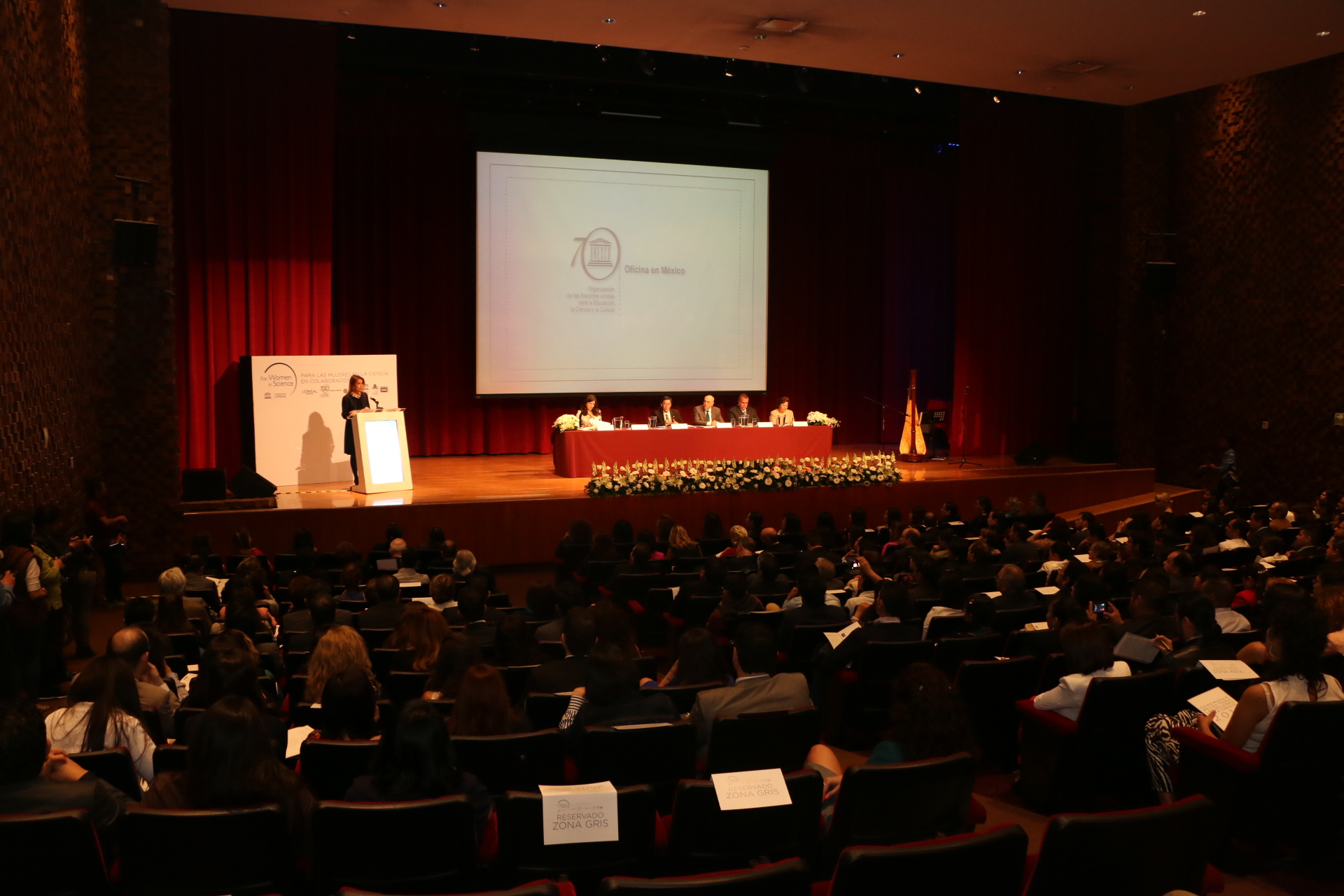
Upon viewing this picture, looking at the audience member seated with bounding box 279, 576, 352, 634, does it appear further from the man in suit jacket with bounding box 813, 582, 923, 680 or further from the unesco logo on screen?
the unesco logo on screen

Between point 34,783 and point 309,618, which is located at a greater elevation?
point 34,783

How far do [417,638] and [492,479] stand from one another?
7276 mm

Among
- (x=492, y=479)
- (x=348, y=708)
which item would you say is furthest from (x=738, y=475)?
(x=348, y=708)

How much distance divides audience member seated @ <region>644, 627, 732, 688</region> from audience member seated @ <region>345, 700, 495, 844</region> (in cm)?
127

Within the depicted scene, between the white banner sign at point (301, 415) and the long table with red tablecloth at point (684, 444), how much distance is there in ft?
6.97

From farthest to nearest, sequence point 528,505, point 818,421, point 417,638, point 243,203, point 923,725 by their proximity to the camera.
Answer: point 818,421
point 243,203
point 528,505
point 417,638
point 923,725

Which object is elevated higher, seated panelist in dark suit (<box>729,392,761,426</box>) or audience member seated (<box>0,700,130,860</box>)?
seated panelist in dark suit (<box>729,392,761,426</box>)

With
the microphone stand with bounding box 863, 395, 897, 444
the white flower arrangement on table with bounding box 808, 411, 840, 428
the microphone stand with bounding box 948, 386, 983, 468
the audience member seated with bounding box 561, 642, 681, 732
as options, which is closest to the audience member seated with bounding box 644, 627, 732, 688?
the audience member seated with bounding box 561, 642, 681, 732

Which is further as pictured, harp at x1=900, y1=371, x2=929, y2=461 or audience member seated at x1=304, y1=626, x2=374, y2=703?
harp at x1=900, y1=371, x2=929, y2=461

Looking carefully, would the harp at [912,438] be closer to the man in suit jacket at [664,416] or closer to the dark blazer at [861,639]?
the man in suit jacket at [664,416]

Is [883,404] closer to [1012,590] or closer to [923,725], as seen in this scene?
[1012,590]

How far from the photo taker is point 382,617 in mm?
5246

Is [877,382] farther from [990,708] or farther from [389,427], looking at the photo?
[990,708]

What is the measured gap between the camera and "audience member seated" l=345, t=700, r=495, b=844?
8.89 feet
